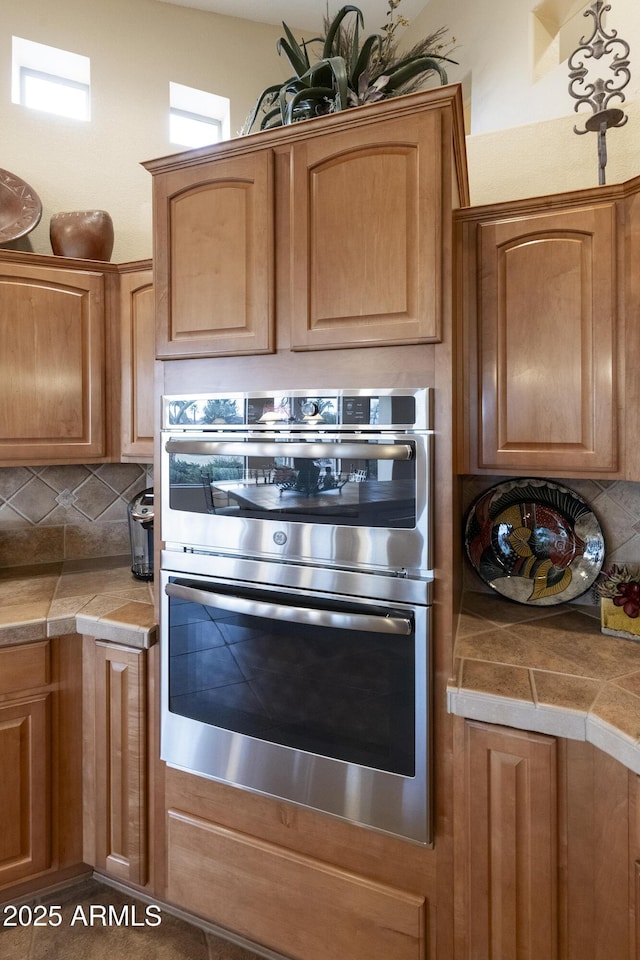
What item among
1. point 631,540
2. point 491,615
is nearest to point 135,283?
point 491,615

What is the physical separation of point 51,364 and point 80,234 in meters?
0.56

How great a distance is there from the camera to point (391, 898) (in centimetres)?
133

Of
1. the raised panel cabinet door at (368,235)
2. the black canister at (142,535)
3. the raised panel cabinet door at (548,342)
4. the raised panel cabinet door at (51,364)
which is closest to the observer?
the raised panel cabinet door at (368,235)

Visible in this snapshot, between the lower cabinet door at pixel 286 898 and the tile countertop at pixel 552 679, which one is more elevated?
the tile countertop at pixel 552 679

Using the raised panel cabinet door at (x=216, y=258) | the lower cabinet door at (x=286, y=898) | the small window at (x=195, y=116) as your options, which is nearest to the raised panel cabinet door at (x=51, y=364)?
the raised panel cabinet door at (x=216, y=258)

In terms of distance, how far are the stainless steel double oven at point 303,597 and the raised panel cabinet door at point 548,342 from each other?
0.37m

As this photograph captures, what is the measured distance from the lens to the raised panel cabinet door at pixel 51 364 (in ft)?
6.41

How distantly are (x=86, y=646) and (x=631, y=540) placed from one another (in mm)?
1812

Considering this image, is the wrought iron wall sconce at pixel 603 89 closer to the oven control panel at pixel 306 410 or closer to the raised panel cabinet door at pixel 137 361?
the oven control panel at pixel 306 410

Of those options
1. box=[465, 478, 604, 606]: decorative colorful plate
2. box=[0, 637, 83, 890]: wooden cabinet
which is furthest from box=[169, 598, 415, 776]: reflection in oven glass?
box=[465, 478, 604, 606]: decorative colorful plate

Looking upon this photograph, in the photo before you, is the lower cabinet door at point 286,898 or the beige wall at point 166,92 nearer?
the lower cabinet door at point 286,898

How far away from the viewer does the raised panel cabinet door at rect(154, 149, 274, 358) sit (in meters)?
1.45

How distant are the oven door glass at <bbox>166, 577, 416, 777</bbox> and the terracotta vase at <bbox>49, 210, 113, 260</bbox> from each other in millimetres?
1417

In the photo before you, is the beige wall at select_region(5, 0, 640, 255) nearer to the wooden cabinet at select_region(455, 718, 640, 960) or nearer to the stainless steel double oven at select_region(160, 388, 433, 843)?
the stainless steel double oven at select_region(160, 388, 433, 843)
